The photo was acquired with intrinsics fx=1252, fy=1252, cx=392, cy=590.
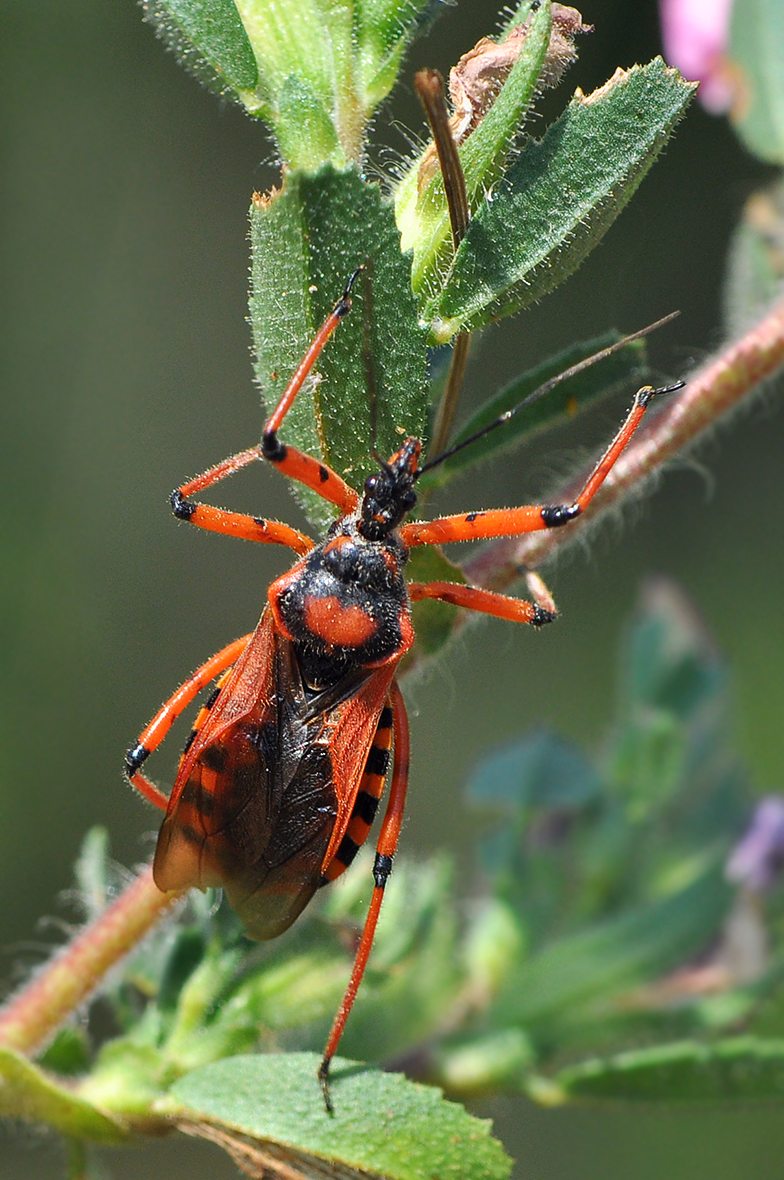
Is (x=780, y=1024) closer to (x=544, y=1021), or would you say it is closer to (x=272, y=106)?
(x=544, y=1021)

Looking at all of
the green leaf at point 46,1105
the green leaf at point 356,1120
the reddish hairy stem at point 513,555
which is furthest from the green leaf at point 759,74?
the green leaf at point 46,1105

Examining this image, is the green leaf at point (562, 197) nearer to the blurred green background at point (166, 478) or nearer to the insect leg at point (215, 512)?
the insect leg at point (215, 512)

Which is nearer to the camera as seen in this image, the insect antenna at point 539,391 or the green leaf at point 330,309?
the green leaf at point 330,309

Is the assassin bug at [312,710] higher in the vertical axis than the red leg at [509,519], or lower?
lower

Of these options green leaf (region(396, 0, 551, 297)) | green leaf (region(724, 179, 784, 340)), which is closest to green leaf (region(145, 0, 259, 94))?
green leaf (region(396, 0, 551, 297))

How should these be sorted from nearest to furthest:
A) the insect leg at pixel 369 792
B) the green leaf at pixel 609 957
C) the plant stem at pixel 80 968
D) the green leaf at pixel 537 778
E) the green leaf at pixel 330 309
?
the green leaf at pixel 330 309
the plant stem at pixel 80 968
the insect leg at pixel 369 792
the green leaf at pixel 609 957
the green leaf at pixel 537 778

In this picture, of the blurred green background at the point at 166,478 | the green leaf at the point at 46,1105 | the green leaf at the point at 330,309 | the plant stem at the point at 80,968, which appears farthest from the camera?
the blurred green background at the point at 166,478

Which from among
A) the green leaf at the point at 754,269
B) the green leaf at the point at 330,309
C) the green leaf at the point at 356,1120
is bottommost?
the green leaf at the point at 356,1120

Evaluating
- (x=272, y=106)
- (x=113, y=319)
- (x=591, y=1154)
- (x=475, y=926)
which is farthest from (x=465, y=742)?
(x=272, y=106)
